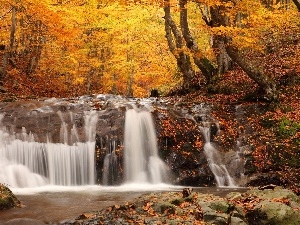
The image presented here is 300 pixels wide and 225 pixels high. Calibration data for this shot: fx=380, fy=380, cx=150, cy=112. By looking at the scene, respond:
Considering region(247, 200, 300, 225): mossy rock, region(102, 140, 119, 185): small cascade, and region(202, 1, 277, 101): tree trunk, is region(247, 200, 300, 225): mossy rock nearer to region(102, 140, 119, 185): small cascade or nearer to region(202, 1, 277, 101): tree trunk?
region(102, 140, 119, 185): small cascade

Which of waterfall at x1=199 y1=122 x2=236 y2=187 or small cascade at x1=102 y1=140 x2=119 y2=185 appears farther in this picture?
small cascade at x1=102 y1=140 x2=119 y2=185

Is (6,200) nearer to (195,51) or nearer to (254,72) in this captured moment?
(254,72)

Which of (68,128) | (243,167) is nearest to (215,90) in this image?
(243,167)

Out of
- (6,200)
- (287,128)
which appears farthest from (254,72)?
(6,200)

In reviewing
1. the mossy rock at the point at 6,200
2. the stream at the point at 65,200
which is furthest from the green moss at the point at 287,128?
the mossy rock at the point at 6,200

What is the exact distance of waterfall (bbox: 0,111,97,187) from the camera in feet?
40.8

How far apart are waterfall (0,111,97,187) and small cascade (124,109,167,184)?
1.27 meters

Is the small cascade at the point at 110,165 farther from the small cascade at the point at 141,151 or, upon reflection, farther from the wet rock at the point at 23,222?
the wet rock at the point at 23,222

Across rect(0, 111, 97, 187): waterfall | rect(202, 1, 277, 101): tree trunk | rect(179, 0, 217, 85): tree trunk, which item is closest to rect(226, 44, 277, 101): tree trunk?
rect(202, 1, 277, 101): tree trunk

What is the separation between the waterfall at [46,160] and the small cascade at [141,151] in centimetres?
127

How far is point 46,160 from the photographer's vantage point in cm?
1295

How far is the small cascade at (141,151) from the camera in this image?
13.0m

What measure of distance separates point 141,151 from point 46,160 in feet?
10.9

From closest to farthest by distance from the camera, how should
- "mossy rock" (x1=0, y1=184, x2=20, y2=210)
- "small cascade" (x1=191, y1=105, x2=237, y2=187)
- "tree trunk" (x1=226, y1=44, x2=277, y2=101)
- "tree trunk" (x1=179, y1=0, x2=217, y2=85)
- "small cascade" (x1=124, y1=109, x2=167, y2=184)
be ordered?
"mossy rock" (x1=0, y1=184, x2=20, y2=210)
"small cascade" (x1=191, y1=105, x2=237, y2=187)
"small cascade" (x1=124, y1=109, x2=167, y2=184)
"tree trunk" (x1=226, y1=44, x2=277, y2=101)
"tree trunk" (x1=179, y1=0, x2=217, y2=85)
